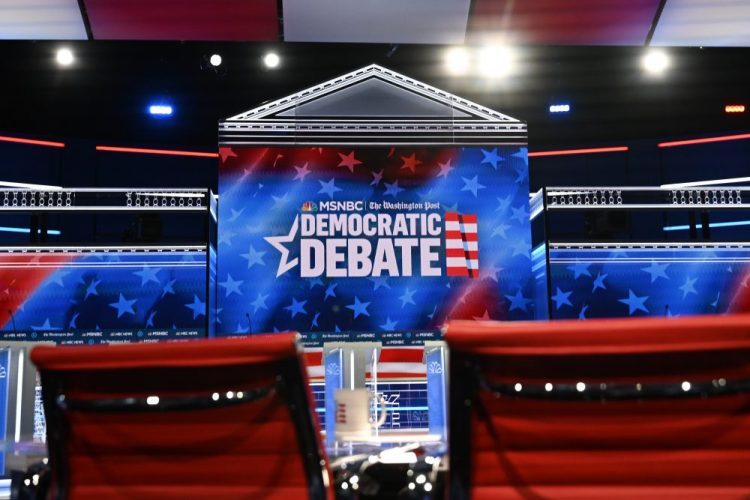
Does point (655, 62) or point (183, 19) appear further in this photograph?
point (655, 62)

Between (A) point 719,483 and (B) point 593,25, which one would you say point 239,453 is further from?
(B) point 593,25

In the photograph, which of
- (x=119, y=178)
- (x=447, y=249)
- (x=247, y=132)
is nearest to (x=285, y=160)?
(x=247, y=132)

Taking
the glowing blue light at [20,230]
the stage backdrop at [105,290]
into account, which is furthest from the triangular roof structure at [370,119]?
the glowing blue light at [20,230]

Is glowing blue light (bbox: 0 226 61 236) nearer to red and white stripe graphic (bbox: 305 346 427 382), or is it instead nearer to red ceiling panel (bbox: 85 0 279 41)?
red ceiling panel (bbox: 85 0 279 41)

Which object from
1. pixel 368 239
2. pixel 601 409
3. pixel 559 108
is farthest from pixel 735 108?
pixel 601 409

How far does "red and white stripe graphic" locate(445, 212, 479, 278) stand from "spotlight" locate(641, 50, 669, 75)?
2823mm

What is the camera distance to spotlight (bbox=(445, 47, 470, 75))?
6793 mm

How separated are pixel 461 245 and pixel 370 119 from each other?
1.17 m

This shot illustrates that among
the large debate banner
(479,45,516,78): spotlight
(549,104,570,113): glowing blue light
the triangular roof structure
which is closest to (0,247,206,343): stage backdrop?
the large debate banner

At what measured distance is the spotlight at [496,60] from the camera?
22.3 ft

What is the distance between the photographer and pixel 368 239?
5.53 meters

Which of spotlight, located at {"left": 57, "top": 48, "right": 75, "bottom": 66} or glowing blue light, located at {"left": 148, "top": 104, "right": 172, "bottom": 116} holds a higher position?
spotlight, located at {"left": 57, "top": 48, "right": 75, "bottom": 66}

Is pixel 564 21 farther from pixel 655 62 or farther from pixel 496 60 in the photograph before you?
pixel 655 62

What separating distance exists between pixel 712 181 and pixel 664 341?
27.5ft
